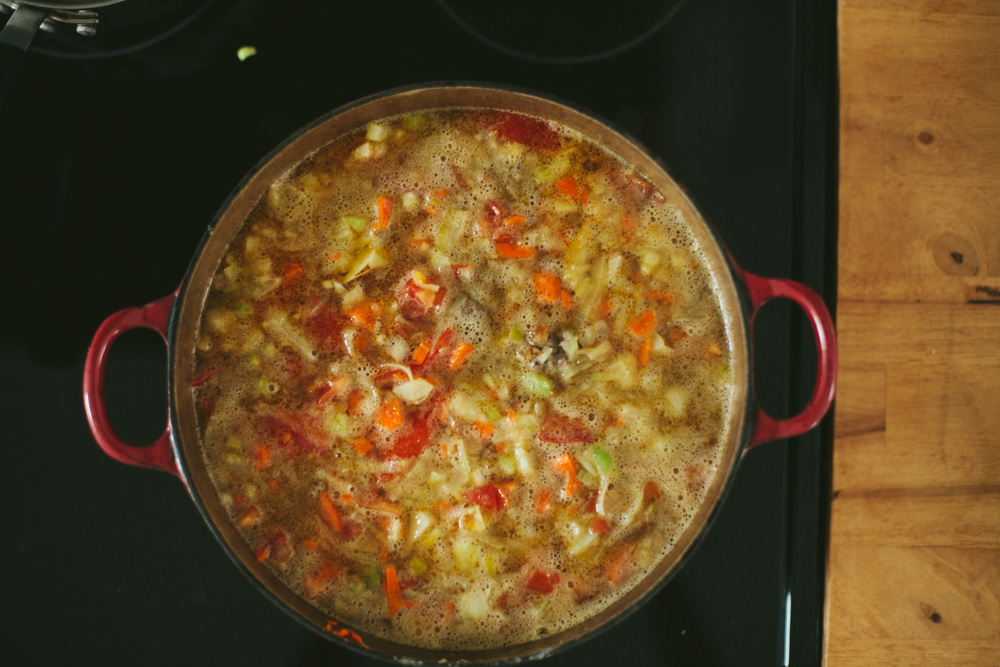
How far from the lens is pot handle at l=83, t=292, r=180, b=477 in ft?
4.14

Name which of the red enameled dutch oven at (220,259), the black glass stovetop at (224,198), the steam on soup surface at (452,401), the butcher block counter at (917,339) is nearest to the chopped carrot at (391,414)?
the steam on soup surface at (452,401)

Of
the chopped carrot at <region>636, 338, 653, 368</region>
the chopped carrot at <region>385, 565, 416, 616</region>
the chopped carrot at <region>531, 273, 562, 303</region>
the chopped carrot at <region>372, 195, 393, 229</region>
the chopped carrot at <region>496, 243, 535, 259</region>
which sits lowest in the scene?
the chopped carrot at <region>385, 565, 416, 616</region>

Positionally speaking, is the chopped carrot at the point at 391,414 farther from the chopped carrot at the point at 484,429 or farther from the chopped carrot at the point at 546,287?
the chopped carrot at the point at 546,287

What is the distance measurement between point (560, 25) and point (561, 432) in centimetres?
90

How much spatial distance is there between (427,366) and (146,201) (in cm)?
73

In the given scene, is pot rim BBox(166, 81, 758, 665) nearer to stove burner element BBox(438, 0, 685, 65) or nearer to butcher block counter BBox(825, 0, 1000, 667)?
stove burner element BBox(438, 0, 685, 65)

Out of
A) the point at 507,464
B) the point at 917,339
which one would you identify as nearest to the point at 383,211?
the point at 507,464

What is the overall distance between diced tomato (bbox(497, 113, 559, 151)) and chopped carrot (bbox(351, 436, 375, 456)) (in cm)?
72

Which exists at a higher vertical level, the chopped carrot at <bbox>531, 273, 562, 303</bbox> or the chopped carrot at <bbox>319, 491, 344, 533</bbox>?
the chopped carrot at <bbox>531, 273, 562, 303</bbox>

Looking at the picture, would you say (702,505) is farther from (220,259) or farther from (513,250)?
(220,259)

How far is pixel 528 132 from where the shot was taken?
1511 millimetres

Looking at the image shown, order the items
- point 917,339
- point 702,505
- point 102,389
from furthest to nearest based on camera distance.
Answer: point 917,339, point 702,505, point 102,389

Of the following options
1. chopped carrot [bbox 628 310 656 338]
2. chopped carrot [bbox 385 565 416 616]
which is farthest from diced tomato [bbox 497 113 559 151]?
chopped carrot [bbox 385 565 416 616]

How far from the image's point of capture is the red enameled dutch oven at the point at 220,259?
51.0 inches
